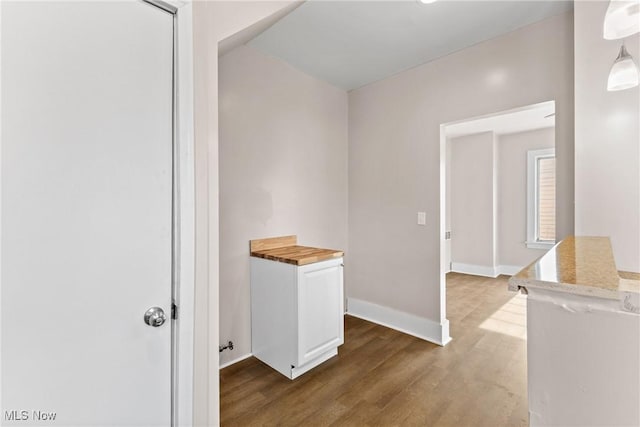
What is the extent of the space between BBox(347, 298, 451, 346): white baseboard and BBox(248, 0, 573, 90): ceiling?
2.42 metres

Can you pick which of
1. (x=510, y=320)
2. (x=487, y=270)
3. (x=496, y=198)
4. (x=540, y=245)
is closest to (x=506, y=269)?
(x=487, y=270)

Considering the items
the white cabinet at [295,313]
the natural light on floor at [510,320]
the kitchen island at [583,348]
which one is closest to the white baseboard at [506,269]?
the natural light on floor at [510,320]

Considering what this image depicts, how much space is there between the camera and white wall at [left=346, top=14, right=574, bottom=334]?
213 centimetres

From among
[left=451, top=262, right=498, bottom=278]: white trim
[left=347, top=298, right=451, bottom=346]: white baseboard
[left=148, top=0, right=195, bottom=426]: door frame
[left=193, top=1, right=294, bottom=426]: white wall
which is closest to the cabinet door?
[left=347, top=298, right=451, bottom=346]: white baseboard

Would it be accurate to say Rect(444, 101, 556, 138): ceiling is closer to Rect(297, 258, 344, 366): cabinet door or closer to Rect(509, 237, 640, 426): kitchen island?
Rect(297, 258, 344, 366): cabinet door

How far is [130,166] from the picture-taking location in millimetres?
1003

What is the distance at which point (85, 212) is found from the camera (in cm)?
92

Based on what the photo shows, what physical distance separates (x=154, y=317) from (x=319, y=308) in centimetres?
139

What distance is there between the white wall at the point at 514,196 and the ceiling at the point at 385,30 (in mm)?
3260

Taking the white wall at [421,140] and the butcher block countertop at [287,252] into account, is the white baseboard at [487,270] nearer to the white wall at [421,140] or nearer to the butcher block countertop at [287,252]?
the white wall at [421,140]

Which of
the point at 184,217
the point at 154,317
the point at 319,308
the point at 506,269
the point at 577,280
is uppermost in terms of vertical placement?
the point at 184,217

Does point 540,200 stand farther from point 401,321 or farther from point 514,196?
point 401,321

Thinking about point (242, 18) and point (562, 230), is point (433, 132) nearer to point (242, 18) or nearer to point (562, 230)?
point (562, 230)

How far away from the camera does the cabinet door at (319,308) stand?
6.97ft
